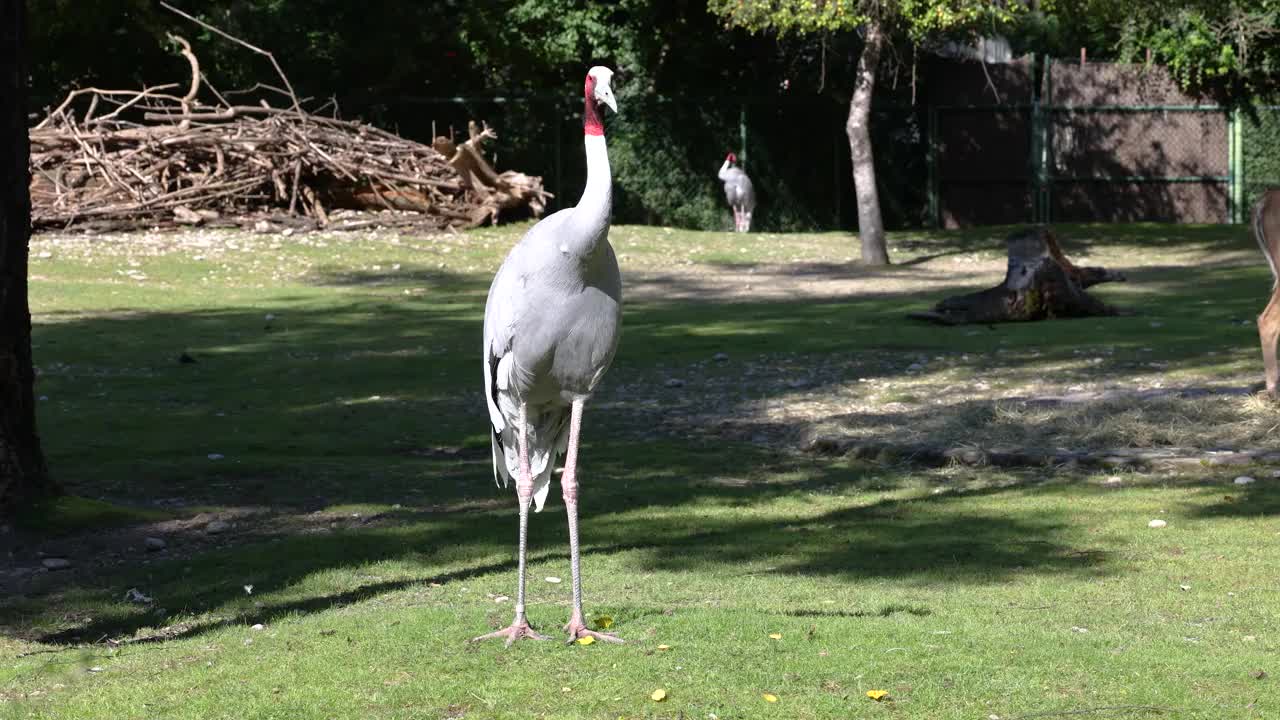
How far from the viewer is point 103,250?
24922 millimetres

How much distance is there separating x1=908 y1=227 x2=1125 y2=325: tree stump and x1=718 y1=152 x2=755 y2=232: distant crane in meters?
13.9

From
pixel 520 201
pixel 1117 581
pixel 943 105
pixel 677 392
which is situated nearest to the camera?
pixel 1117 581

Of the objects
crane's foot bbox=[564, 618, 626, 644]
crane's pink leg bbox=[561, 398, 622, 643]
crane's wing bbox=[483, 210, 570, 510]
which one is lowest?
crane's foot bbox=[564, 618, 626, 644]

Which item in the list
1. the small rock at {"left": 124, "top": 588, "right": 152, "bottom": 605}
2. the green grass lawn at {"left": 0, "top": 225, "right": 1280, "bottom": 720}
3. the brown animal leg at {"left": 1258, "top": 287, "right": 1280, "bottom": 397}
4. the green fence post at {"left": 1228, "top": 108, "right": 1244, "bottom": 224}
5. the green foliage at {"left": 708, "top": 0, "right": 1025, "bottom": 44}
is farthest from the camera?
the green fence post at {"left": 1228, "top": 108, "right": 1244, "bottom": 224}

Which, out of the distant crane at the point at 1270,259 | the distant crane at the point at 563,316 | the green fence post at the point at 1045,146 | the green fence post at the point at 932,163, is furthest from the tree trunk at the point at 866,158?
the distant crane at the point at 563,316

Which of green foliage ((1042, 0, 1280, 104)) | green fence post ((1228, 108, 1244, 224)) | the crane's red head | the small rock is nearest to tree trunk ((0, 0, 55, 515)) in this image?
the small rock

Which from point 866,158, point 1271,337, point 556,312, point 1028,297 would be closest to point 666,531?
point 556,312

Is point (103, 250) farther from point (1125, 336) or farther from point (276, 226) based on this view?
point (1125, 336)

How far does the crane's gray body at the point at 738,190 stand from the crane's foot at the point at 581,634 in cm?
2614

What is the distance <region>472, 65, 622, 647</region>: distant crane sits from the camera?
250 inches

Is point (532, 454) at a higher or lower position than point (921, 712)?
higher

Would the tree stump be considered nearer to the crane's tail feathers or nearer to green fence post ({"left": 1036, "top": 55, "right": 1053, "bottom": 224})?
the crane's tail feathers

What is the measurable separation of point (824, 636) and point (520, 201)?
24044mm

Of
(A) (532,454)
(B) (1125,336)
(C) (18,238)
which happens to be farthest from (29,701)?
(B) (1125,336)
